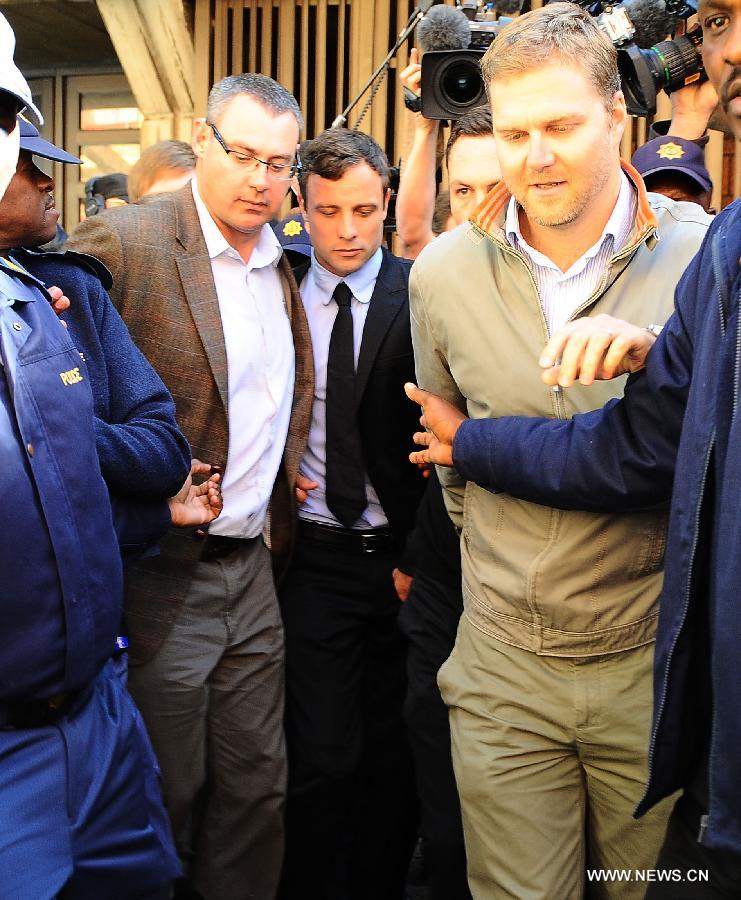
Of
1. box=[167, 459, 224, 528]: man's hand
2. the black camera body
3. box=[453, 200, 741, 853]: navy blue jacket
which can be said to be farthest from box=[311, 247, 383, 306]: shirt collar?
box=[453, 200, 741, 853]: navy blue jacket

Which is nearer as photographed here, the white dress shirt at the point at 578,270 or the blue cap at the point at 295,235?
the white dress shirt at the point at 578,270

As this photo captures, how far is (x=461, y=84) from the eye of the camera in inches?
143

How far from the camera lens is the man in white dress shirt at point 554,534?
2.23m

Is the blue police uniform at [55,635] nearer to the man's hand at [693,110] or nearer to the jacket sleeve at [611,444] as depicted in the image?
the jacket sleeve at [611,444]

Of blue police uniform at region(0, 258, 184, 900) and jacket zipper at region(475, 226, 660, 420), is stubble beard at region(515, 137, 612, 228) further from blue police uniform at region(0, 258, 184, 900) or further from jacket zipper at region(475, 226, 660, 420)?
blue police uniform at region(0, 258, 184, 900)

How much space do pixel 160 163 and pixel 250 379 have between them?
171 centimetres

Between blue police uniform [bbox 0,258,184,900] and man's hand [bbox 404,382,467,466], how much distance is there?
2.37ft

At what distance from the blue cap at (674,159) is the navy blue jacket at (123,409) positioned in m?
1.65

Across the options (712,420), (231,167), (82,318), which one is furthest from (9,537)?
(231,167)

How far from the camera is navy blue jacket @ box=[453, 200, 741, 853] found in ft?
4.89

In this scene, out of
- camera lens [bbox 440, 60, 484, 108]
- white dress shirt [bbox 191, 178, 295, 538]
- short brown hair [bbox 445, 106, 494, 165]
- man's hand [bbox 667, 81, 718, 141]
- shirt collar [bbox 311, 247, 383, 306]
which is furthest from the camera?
camera lens [bbox 440, 60, 484, 108]

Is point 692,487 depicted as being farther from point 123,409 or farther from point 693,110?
point 693,110

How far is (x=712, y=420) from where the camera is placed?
157 cm

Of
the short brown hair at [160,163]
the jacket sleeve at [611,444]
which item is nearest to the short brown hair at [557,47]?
the jacket sleeve at [611,444]
